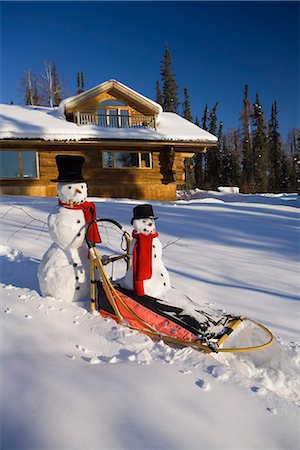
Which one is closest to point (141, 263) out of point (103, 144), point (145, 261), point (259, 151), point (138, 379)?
point (145, 261)

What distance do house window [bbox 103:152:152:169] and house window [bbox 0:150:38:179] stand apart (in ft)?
11.1

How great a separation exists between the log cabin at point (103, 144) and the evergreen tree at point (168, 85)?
70.3ft

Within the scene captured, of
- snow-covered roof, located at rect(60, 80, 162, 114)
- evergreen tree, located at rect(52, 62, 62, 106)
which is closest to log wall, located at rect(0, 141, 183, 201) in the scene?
snow-covered roof, located at rect(60, 80, 162, 114)

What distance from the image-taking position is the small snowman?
276 centimetres

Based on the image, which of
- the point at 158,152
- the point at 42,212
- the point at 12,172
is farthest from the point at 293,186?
the point at 42,212

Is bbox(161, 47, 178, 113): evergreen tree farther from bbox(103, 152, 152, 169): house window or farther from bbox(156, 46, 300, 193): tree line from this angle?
bbox(103, 152, 152, 169): house window

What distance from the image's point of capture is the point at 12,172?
1410cm

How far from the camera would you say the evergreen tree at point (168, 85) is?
1435 inches

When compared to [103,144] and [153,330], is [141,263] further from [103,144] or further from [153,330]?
[103,144]

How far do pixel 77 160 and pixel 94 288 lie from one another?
1297mm

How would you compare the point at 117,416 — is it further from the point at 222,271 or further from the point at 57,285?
the point at 222,271

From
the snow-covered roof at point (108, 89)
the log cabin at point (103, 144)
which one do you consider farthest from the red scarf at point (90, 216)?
the snow-covered roof at point (108, 89)

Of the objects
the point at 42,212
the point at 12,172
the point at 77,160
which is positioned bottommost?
the point at 42,212

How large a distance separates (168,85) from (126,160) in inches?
989
